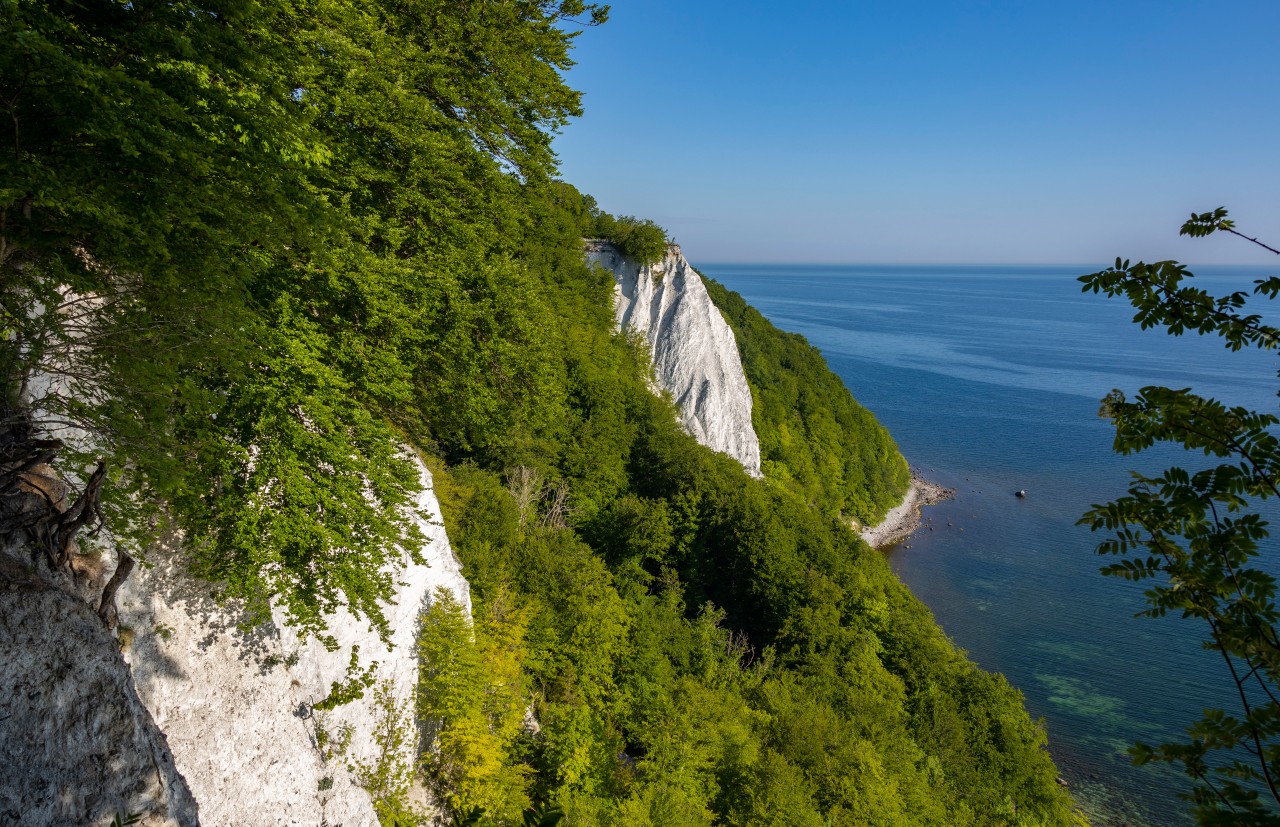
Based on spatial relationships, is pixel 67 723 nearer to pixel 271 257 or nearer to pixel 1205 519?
pixel 271 257

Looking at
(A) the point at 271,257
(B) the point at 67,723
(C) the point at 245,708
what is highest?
(A) the point at 271,257

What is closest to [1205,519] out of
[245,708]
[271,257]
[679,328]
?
[271,257]

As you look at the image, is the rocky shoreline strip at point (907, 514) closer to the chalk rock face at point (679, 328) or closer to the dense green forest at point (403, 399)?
the chalk rock face at point (679, 328)

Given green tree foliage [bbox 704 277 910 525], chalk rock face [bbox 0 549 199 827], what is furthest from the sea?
chalk rock face [bbox 0 549 199 827]

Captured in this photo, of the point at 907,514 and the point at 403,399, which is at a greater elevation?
the point at 403,399

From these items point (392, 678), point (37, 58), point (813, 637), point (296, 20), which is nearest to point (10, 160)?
point (37, 58)

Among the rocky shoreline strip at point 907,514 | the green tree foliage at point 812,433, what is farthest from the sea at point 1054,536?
the green tree foliage at point 812,433

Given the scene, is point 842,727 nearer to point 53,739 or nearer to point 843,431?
point 53,739

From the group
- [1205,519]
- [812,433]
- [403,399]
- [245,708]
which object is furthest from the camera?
[812,433]
